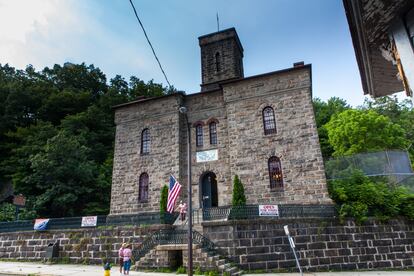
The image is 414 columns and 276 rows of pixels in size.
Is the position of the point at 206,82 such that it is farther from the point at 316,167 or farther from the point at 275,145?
the point at 316,167

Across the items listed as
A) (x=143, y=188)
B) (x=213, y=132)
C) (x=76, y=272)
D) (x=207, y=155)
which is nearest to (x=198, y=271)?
(x=76, y=272)

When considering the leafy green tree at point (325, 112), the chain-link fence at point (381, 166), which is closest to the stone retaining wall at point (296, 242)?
the chain-link fence at point (381, 166)

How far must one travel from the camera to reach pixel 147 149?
20.9 meters

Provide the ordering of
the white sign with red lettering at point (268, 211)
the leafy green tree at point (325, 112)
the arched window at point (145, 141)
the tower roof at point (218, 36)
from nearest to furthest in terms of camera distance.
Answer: the white sign with red lettering at point (268, 211) < the arched window at point (145, 141) < the tower roof at point (218, 36) < the leafy green tree at point (325, 112)

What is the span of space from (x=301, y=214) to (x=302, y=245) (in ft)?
4.89

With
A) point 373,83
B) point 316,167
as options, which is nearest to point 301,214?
A: point 316,167

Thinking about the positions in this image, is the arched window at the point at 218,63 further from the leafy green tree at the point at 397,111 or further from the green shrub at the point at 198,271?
the leafy green tree at the point at 397,111

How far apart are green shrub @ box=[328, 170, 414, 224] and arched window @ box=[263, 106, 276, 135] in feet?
16.3

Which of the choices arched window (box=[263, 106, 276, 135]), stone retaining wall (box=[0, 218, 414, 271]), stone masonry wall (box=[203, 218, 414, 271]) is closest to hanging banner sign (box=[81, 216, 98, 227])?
stone retaining wall (box=[0, 218, 414, 271])

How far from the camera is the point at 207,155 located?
63.3 ft

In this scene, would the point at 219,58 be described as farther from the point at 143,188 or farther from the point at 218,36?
the point at 143,188

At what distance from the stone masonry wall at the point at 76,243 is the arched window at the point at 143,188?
16.0 feet

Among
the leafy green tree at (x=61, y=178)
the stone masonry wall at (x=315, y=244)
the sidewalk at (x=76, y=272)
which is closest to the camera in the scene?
the sidewalk at (x=76, y=272)

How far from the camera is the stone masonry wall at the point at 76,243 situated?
14.2m
